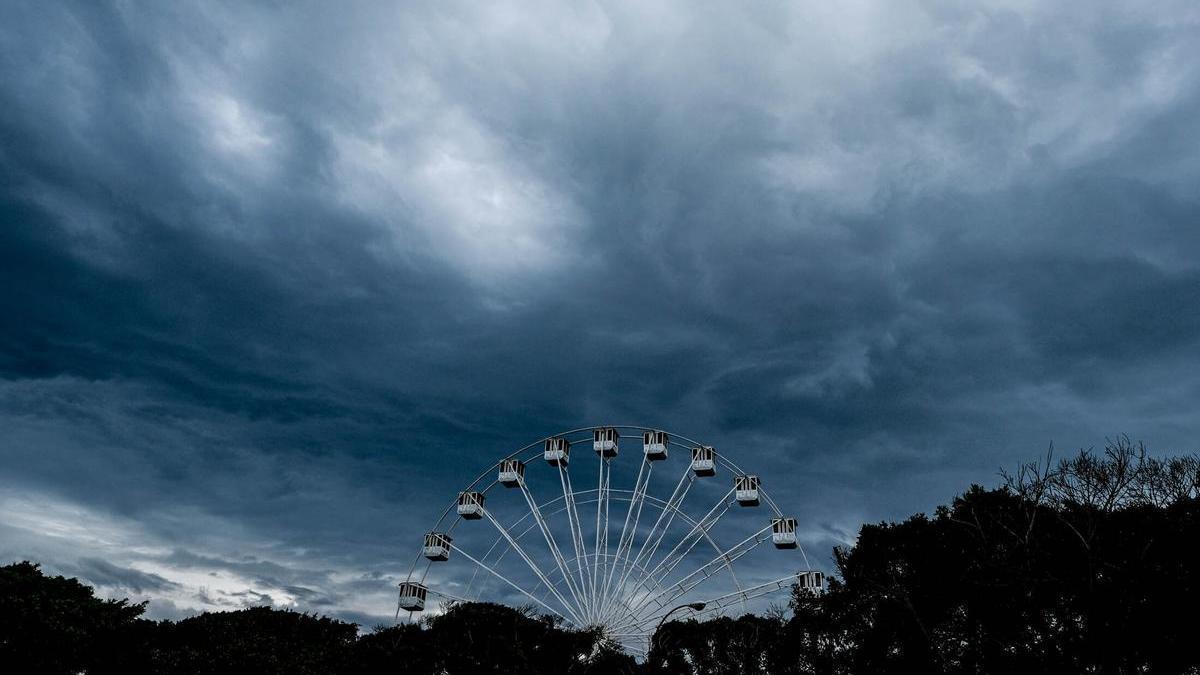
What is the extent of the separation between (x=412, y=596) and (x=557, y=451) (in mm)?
14906

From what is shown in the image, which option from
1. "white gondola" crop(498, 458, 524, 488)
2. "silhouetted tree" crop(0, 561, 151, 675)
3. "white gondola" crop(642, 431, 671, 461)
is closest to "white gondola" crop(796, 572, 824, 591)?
"white gondola" crop(642, 431, 671, 461)

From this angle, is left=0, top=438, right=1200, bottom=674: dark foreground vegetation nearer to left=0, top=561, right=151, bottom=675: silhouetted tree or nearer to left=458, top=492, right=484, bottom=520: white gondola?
left=0, top=561, right=151, bottom=675: silhouetted tree

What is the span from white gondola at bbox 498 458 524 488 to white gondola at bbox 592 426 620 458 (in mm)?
6238

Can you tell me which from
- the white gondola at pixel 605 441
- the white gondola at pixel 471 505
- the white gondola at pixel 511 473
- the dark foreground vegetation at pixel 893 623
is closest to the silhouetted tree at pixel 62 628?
the dark foreground vegetation at pixel 893 623

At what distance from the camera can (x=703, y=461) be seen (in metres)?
58.7

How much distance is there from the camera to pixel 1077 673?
26.8m

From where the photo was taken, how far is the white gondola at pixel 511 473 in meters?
62.8

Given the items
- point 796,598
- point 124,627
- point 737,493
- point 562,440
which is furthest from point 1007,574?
point 124,627

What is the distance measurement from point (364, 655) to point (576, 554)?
14881 mm

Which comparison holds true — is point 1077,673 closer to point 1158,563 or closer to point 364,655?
point 1158,563

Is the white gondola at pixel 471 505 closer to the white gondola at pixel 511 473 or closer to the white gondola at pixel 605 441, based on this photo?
the white gondola at pixel 511 473

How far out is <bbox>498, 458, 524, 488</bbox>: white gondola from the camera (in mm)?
62844

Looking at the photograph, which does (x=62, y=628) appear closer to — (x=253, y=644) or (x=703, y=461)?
(x=253, y=644)

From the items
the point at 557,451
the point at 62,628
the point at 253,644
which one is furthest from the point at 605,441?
the point at 62,628
